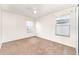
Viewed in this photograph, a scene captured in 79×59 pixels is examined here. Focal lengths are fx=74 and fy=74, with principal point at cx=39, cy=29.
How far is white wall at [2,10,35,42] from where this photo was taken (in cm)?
126

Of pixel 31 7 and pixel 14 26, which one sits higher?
pixel 31 7

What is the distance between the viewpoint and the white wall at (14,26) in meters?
1.26

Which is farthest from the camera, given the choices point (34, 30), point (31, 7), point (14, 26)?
point (14, 26)

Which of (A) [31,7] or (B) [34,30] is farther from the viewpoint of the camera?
(B) [34,30]

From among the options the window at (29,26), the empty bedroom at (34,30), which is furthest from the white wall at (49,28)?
the window at (29,26)

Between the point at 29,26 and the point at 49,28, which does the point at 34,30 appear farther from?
the point at 49,28

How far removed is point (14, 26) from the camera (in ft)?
4.37

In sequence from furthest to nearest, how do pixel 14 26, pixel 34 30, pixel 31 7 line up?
pixel 14 26 < pixel 34 30 < pixel 31 7

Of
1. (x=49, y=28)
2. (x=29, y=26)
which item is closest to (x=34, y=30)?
(x=29, y=26)

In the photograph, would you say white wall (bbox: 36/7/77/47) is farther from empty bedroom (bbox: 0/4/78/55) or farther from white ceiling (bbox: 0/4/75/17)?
white ceiling (bbox: 0/4/75/17)

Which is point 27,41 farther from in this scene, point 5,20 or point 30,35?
point 5,20

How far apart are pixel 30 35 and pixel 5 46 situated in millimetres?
453

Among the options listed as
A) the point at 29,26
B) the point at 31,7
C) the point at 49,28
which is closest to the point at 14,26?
the point at 29,26

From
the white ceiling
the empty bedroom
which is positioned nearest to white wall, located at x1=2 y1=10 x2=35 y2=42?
the empty bedroom
